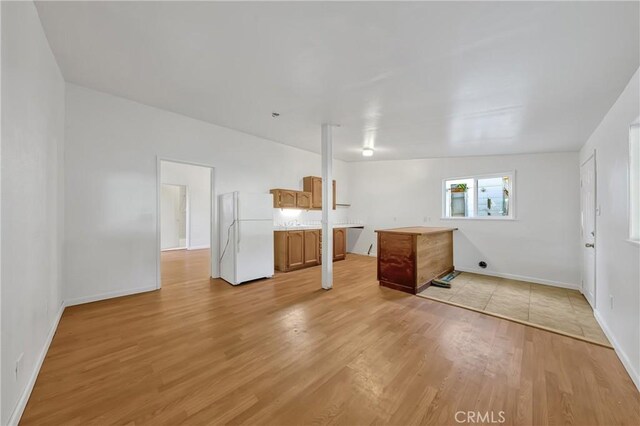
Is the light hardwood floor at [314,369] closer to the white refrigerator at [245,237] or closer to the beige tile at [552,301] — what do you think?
the white refrigerator at [245,237]

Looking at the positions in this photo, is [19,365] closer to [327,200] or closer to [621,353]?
[327,200]

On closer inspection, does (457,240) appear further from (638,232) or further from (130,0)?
(130,0)

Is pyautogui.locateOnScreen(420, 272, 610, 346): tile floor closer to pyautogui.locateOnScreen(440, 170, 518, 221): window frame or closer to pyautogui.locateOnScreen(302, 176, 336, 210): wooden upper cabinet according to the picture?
pyautogui.locateOnScreen(440, 170, 518, 221): window frame

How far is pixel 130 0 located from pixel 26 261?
6.49 feet

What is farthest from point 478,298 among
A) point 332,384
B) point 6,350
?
point 6,350

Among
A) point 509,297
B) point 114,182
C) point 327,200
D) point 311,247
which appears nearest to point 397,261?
point 327,200

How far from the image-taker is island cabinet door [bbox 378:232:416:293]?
383 cm

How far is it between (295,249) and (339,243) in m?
1.58

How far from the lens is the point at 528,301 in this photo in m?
3.59

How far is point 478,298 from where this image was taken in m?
3.65

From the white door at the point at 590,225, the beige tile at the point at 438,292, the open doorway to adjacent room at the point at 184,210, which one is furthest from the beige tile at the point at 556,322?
the open doorway to adjacent room at the point at 184,210

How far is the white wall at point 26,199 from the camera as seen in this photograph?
1397 millimetres

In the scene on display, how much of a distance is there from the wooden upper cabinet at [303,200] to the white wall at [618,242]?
471cm

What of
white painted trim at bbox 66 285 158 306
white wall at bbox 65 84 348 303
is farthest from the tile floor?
white wall at bbox 65 84 348 303
